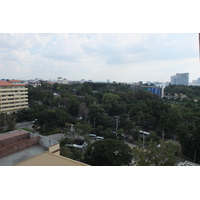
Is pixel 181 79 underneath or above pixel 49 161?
above

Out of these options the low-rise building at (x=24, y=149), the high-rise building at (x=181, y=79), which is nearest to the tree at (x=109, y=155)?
the low-rise building at (x=24, y=149)

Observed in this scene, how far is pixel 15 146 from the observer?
14.8 ft

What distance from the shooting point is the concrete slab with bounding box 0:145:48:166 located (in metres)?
4.12

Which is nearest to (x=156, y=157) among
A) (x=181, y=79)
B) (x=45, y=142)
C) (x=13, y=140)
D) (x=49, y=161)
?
(x=49, y=161)

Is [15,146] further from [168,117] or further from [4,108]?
[4,108]

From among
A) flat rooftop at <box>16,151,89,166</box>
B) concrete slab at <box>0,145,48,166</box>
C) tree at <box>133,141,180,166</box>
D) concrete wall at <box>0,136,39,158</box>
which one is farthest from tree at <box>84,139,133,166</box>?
flat rooftop at <box>16,151,89,166</box>

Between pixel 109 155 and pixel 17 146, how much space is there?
2601 mm

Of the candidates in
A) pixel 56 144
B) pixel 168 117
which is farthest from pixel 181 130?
pixel 56 144

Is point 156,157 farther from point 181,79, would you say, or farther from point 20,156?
point 181,79

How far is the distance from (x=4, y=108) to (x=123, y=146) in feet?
36.8

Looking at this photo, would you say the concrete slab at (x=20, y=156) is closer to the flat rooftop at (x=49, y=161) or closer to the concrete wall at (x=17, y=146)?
the concrete wall at (x=17, y=146)

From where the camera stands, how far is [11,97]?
13164 mm

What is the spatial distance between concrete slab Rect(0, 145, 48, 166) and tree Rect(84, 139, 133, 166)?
143 centimetres

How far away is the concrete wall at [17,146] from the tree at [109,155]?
5.37 ft
